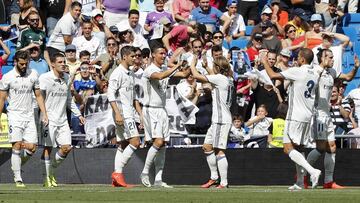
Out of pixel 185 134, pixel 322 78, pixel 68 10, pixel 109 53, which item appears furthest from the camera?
pixel 68 10

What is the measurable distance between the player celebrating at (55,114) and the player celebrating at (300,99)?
12.7 feet

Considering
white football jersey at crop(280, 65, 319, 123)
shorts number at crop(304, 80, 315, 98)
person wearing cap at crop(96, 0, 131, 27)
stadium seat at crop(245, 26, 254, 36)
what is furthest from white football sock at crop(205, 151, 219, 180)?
person wearing cap at crop(96, 0, 131, 27)

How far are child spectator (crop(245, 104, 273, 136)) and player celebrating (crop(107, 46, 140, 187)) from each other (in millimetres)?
3042

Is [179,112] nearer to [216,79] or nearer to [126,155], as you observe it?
[126,155]

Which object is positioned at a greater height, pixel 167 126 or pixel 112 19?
pixel 112 19

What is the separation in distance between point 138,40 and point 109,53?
112cm

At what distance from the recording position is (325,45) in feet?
78.2

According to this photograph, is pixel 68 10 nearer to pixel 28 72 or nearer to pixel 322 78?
pixel 28 72

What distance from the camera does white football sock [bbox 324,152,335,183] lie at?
1994 cm

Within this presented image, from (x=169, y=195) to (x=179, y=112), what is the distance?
597 cm

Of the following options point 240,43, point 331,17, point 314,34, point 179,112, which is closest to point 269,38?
point 314,34

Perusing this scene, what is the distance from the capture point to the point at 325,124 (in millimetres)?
19859

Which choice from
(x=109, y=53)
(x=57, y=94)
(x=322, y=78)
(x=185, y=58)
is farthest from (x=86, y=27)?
(x=322, y=78)

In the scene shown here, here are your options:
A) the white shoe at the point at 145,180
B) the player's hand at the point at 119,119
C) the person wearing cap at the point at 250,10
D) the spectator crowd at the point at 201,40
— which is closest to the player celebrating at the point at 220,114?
the white shoe at the point at 145,180
